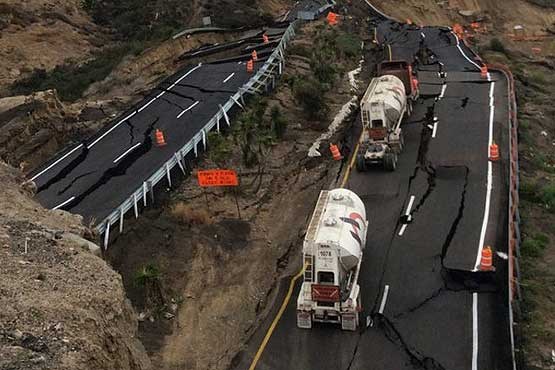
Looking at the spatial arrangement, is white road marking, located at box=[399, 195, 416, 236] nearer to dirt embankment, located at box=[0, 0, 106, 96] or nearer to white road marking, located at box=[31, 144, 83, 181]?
white road marking, located at box=[31, 144, 83, 181]

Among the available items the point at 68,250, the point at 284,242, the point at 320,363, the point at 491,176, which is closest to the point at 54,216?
the point at 68,250

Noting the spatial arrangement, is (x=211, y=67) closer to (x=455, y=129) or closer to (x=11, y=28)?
(x=455, y=129)

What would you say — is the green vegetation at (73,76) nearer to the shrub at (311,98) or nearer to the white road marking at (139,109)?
the white road marking at (139,109)

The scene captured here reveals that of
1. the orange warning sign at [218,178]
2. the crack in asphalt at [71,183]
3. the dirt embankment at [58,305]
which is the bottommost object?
the crack in asphalt at [71,183]

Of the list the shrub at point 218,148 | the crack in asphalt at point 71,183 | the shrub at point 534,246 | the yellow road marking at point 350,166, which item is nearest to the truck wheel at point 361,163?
the yellow road marking at point 350,166

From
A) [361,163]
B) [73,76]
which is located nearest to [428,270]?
[361,163]

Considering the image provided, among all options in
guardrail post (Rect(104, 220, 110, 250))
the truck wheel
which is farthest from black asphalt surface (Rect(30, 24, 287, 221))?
the truck wheel
